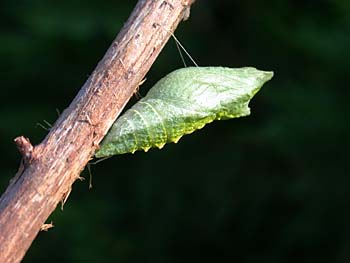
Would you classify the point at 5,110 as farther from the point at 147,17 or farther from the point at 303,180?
the point at 147,17

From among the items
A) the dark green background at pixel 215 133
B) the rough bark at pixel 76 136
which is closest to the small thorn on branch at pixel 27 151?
the rough bark at pixel 76 136

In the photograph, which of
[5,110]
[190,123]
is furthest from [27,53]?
[190,123]

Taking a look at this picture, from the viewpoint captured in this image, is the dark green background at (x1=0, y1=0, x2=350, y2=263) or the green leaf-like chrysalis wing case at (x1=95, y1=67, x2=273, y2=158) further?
the dark green background at (x1=0, y1=0, x2=350, y2=263)

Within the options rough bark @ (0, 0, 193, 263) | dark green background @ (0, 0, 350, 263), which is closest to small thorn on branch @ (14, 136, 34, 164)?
rough bark @ (0, 0, 193, 263)

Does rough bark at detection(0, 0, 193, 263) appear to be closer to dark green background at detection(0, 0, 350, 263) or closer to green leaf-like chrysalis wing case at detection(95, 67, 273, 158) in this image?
green leaf-like chrysalis wing case at detection(95, 67, 273, 158)

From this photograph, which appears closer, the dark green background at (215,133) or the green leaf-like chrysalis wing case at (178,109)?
the green leaf-like chrysalis wing case at (178,109)

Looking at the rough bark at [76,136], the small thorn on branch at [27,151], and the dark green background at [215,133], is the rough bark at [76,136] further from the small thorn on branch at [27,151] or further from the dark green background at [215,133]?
the dark green background at [215,133]
